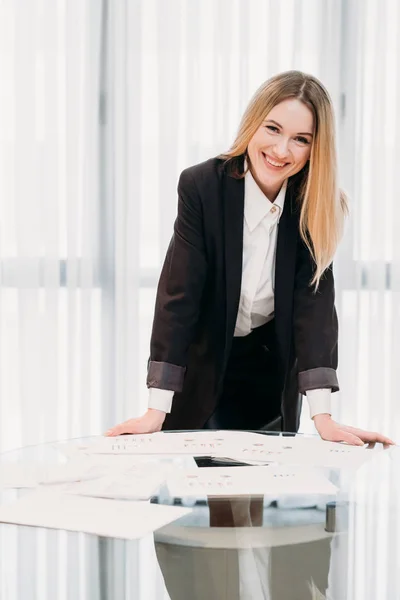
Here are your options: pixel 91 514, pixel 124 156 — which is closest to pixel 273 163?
pixel 91 514

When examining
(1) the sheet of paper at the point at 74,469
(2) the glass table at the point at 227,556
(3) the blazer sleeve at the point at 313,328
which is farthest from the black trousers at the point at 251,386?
(2) the glass table at the point at 227,556

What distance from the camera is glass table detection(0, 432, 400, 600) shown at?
3.01ft

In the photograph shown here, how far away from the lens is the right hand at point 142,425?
5.84 feet

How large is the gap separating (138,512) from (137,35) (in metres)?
2.79

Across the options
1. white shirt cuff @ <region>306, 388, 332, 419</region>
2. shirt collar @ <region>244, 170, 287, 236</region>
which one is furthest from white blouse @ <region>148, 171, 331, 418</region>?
white shirt cuff @ <region>306, 388, 332, 419</region>

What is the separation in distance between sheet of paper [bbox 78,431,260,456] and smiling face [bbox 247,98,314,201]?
67 centimetres

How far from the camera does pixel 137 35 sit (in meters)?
3.52

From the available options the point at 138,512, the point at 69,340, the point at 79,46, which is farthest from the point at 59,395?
the point at 138,512

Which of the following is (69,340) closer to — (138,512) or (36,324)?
(36,324)

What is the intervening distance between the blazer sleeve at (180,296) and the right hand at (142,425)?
2.7 inches

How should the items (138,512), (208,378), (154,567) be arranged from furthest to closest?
(208,378) → (138,512) → (154,567)

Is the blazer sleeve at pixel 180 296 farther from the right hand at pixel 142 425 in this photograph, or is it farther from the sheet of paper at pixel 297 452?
the sheet of paper at pixel 297 452

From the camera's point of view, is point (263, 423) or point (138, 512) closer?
point (138, 512)

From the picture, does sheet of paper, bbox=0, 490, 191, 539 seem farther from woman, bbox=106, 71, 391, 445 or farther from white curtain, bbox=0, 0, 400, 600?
white curtain, bbox=0, 0, 400, 600
